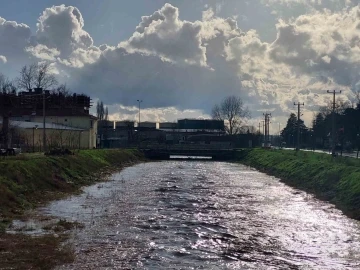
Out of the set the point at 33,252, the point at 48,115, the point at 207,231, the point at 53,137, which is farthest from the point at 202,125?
the point at 33,252

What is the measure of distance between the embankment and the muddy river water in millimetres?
1513

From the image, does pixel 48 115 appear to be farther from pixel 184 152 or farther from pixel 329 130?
pixel 329 130

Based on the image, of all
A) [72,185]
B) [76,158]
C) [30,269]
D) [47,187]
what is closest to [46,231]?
[30,269]

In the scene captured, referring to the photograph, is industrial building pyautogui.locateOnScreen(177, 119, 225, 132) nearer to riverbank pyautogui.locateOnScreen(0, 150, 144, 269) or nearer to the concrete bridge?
the concrete bridge

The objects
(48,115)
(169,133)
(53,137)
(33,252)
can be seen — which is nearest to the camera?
(33,252)

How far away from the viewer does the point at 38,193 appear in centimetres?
3009

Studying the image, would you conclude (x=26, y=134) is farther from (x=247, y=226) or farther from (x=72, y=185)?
(x=247, y=226)

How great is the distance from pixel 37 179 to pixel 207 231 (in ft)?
50.8

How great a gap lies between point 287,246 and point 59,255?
791cm

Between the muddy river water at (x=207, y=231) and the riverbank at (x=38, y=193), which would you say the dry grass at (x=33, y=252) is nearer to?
the riverbank at (x=38, y=193)

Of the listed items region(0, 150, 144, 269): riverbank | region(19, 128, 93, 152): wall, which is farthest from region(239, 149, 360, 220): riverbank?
region(19, 128, 93, 152): wall

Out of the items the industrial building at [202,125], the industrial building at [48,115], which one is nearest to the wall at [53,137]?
the industrial building at [48,115]

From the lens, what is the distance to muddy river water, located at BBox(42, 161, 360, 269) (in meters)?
16.0

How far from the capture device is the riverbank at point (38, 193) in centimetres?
1572
